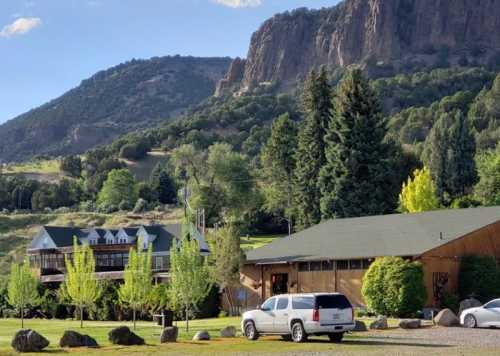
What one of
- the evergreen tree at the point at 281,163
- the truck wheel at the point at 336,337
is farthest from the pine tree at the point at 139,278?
the evergreen tree at the point at 281,163

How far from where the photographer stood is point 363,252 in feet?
141

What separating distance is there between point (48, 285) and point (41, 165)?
121m

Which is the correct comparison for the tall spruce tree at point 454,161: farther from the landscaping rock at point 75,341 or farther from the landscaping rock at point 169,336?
the landscaping rock at point 75,341

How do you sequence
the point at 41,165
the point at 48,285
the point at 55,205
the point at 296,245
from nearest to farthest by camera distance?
the point at 296,245, the point at 48,285, the point at 55,205, the point at 41,165

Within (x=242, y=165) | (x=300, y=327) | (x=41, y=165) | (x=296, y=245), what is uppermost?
(x=41, y=165)

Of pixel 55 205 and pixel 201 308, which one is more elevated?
pixel 55 205

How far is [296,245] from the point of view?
49250mm

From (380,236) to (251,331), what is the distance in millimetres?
17714

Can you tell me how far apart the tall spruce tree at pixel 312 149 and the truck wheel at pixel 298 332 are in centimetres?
4805

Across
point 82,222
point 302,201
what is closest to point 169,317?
point 302,201

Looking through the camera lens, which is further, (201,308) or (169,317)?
(201,308)

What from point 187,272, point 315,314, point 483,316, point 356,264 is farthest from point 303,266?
point 315,314

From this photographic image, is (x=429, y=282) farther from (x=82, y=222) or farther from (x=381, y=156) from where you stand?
(x=82, y=222)

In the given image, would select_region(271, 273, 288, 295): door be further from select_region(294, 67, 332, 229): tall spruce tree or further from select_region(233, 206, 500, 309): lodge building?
select_region(294, 67, 332, 229): tall spruce tree
